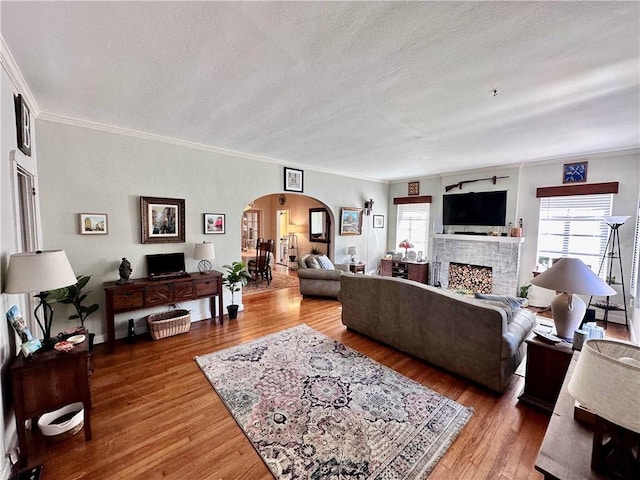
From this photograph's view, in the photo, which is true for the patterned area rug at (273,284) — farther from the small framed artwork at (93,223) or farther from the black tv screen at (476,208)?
the black tv screen at (476,208)

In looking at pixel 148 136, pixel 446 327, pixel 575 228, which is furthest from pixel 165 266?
pixel 575 228

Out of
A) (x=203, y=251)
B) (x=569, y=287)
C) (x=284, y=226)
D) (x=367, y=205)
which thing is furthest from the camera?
(x=284, y=226)

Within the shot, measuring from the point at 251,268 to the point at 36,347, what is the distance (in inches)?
218

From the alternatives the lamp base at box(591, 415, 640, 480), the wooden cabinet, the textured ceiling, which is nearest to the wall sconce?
the wooden cabinet

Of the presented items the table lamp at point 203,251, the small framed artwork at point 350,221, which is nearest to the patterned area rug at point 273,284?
the small framed artwork at point 350,221

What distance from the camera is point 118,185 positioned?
11.2 feet

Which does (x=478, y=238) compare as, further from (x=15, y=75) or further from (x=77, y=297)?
(x=15, y=75)

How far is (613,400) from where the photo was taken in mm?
840

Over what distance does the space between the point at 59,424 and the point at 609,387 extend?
317 centimetres

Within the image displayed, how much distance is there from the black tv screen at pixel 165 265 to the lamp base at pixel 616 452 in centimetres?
412

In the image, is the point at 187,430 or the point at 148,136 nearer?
the point at 187,430

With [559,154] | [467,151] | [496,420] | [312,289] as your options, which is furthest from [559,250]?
[312,289]

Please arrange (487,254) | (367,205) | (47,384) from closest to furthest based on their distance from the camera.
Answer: (47,384) → (487,254) → (367,205)

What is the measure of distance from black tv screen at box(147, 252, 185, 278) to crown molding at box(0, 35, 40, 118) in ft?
6.40
